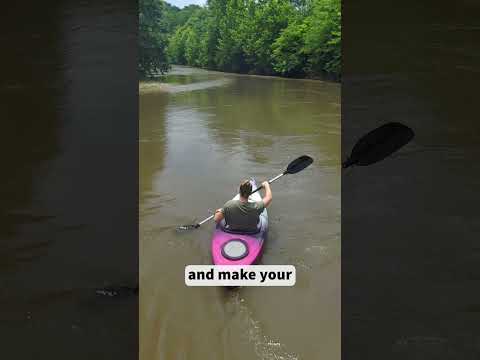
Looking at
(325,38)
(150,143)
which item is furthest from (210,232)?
(325,38)

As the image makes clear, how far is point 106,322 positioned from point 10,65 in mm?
4010

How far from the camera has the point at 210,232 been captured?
3.03 meters

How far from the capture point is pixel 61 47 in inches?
226

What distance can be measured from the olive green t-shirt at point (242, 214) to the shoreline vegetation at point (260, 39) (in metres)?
11.8

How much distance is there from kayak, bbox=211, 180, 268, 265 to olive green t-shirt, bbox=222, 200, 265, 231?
0.15 ft

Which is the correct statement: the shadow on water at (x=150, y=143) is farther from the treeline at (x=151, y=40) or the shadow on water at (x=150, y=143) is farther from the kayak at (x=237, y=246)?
the treeline at (x=151, y=40)

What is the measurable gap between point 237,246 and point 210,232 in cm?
65

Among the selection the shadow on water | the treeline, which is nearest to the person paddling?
the shadow on water
